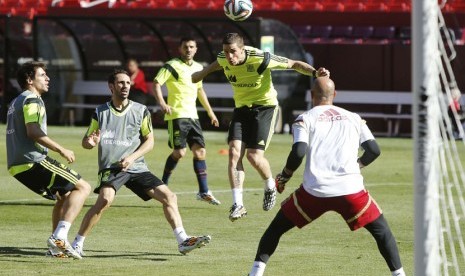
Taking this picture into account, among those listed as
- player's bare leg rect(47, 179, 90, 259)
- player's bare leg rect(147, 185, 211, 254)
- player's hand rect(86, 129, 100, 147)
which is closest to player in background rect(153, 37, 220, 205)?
player's bare leg rect(47, 179, 90, 259)

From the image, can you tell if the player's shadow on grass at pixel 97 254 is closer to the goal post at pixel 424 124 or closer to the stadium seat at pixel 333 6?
the goal post at pixel 424 124

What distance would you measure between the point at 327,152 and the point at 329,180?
0.22 meters

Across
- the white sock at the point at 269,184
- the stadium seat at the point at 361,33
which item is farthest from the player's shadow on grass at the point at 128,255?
the stadium seat at the point at 361,33

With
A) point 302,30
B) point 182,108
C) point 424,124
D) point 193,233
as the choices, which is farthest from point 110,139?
point 302,30

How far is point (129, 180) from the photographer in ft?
36.1

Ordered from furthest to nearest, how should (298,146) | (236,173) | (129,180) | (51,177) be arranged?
(236,173), (51,177), (129,180), (298,146)

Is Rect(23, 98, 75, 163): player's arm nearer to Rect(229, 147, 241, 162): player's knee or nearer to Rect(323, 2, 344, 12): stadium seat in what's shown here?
Rect(229, 147, 241, 162): player's knee

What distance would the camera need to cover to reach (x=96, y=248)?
37.7ft

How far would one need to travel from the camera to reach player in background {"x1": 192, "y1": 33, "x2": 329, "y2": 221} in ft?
45.1

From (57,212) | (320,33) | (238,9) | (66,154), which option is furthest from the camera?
(320,33)

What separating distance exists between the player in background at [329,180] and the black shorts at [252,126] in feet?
16.8

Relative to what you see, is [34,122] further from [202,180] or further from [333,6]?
[333,6]

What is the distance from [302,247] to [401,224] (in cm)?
220

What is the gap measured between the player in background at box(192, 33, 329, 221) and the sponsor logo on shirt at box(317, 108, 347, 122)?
15.2ft
